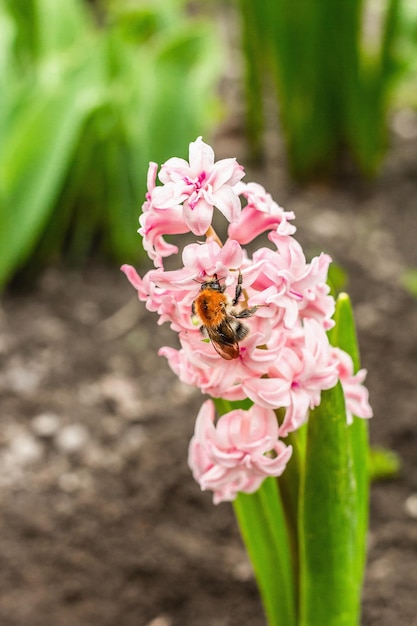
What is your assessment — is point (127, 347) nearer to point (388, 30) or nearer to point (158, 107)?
point (158, 107)

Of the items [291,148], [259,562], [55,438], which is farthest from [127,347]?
[259,562]

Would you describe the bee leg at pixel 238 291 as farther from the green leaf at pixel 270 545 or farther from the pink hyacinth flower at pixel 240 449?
the green leaf at pixel 270 545

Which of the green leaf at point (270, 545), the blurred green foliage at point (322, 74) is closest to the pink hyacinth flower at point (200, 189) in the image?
the green leaf at point (270, 545)

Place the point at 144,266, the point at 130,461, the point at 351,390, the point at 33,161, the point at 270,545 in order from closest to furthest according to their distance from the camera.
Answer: the point at 351,390 → the point at 270,545 → the point at 130,461 → the point at 33,161 → the point at 144,266

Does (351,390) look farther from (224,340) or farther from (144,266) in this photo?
(144,266)

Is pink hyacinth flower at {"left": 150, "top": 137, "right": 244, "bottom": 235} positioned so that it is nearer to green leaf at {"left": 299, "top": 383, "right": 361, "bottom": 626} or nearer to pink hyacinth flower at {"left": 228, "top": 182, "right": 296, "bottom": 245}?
pink hyacinth flower at {"left": 228, "top": 182, "right": 296, "bottom": 245}

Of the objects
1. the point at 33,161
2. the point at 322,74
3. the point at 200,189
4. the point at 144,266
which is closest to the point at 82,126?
the point at 33,161

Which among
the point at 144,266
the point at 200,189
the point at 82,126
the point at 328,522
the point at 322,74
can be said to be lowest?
the point at 328,522
